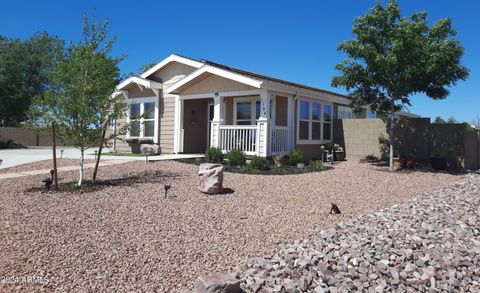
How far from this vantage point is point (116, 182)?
326 inches

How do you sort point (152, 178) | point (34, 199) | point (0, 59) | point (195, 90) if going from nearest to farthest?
point (34, 199) → point (152, 178) → point (195, 90) → point (0, 59)

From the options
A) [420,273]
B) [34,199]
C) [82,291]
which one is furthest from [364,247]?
[34,199]

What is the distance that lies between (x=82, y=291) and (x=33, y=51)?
36467 mm

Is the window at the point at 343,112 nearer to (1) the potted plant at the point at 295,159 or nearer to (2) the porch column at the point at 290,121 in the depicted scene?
(2) the porch column at the point at 290,121

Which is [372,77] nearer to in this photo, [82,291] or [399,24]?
[399,24]

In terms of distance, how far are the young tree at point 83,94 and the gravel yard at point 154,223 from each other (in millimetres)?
1191

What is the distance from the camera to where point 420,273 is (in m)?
3.81

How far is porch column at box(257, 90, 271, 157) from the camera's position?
12102mm

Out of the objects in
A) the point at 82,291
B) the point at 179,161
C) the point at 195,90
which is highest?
the point at 195,90

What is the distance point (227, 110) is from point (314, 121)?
3497 millimetres

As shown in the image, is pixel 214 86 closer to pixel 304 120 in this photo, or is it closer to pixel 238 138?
pixel 238 138

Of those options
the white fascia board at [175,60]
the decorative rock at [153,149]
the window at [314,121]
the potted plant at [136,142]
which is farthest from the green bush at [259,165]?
the potted plant at [136,142]

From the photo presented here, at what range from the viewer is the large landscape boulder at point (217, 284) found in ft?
10.1

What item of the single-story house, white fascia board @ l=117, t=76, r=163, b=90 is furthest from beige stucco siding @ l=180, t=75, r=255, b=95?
white fascia board @ l=117, t=76, r=163, b=90
